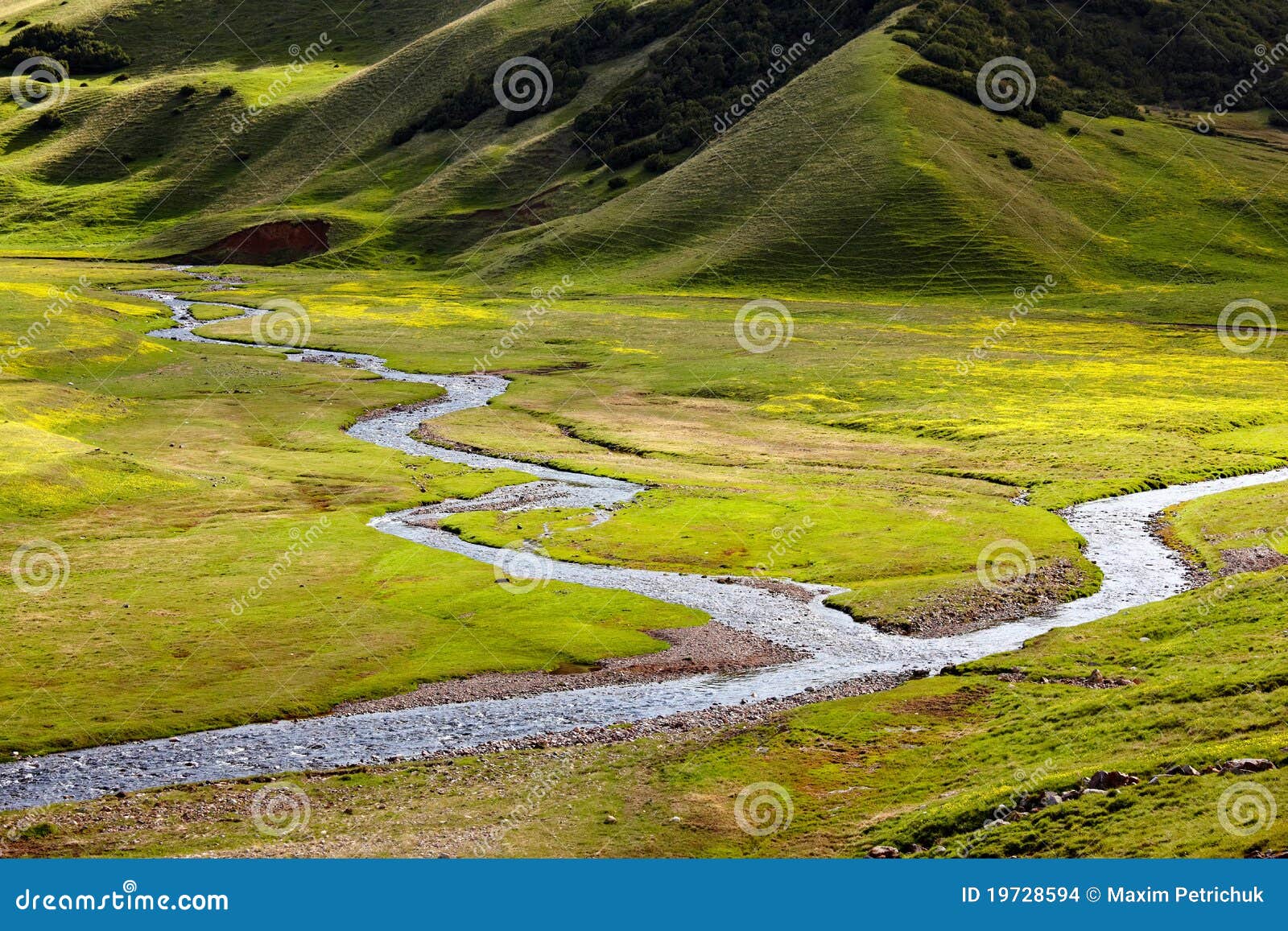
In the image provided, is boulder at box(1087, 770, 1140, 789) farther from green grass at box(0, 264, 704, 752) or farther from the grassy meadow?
green grass at box(0, 264, 704, 752)

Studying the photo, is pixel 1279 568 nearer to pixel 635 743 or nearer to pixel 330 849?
pixel 635 743

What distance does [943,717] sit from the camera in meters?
36.4

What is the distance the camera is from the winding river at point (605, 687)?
1339 inches

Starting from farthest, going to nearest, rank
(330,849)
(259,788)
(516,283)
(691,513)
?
(516,283) → (691,513) → (259,788) → (330,849)

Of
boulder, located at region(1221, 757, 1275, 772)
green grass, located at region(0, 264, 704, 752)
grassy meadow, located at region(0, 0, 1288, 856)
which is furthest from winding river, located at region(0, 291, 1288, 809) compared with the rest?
boulder, located at region(1221, 757, 1275, 772)

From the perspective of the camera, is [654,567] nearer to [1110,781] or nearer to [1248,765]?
[1110,781]

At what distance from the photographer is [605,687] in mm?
41406

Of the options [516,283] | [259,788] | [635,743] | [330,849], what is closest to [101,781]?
[259,788]

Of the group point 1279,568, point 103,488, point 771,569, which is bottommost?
point 103,488

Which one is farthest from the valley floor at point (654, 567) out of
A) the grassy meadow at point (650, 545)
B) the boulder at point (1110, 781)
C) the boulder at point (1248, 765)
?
the boulder at point (1110, 781)

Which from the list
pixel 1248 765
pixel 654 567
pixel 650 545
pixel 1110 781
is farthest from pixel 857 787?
pixel 650 545

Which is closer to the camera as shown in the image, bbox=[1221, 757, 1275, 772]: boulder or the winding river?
bbox=[1221, 757, 1275, 772]: boulder

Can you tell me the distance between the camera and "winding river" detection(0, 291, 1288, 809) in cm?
3400

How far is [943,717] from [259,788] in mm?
19792
